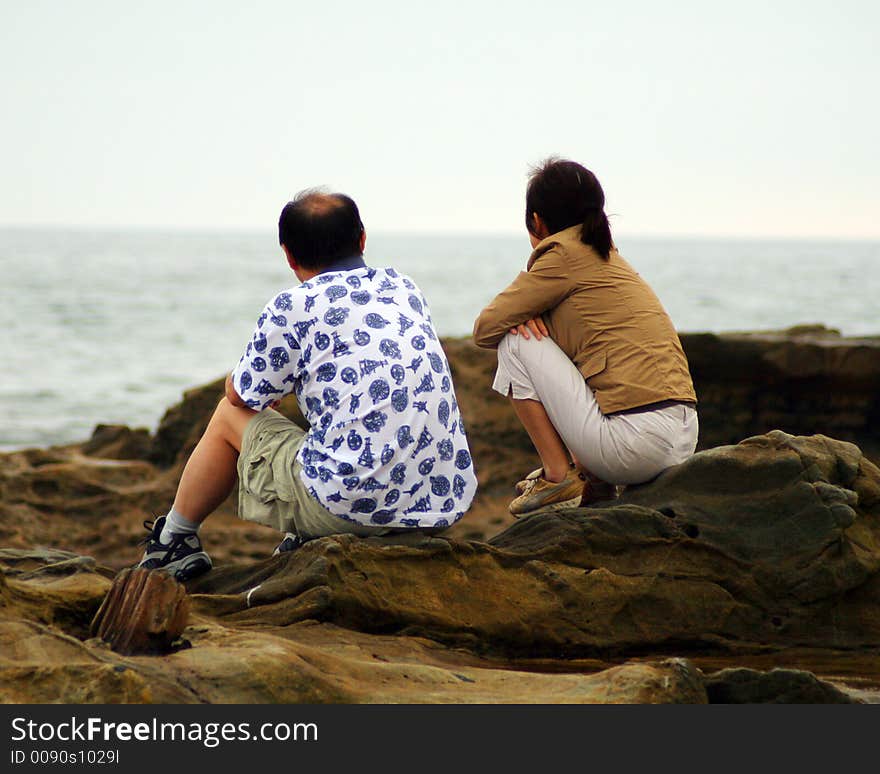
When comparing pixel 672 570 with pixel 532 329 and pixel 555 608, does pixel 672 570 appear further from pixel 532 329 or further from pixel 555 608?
pixel 532 329

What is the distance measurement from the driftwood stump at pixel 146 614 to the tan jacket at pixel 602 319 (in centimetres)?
142

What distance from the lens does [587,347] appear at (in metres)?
3.77

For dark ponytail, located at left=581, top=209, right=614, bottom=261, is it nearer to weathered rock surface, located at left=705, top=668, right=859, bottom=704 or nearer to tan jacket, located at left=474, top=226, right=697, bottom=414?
tan jacket, located at left=474, top=226, right=697, bottom=414

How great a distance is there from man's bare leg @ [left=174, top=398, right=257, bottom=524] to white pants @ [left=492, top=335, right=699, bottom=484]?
87cm

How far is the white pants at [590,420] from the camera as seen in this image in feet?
12.1

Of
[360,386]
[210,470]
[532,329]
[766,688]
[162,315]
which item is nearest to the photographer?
[766,688]

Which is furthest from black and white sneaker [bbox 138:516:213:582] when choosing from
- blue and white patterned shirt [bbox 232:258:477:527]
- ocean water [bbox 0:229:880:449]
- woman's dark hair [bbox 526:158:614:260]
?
ocean water [bbox 0:229:880:449]

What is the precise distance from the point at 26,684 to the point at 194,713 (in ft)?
1.18

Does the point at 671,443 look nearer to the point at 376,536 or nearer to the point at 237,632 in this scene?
the point at 376,536

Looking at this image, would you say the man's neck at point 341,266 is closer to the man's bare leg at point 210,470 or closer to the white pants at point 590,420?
the man's bare leg at point 210,470

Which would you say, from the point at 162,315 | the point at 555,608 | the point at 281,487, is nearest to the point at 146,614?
the point at 281,487

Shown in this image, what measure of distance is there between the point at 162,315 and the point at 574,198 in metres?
25.1

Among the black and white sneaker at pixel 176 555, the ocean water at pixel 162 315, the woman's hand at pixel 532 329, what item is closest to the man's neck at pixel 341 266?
the woman's hand at pixel 532 329

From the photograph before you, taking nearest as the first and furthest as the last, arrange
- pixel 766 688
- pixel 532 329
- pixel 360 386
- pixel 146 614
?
pixel 146 614 → pixel 766 688 → pixel 360 386 → pixel 532 329
